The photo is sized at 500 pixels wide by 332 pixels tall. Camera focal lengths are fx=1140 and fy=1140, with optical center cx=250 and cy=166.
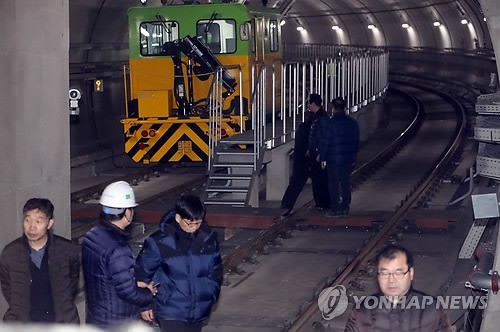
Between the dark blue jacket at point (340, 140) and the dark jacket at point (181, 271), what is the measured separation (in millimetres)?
7679

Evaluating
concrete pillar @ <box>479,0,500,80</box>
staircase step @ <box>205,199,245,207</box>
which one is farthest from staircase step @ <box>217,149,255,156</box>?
concrete pillar @ <box>479,0,500,80</box>

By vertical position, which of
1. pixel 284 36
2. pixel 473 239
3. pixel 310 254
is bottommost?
pixel 310 254

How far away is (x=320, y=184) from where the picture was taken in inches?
634

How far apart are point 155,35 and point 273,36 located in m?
2.89

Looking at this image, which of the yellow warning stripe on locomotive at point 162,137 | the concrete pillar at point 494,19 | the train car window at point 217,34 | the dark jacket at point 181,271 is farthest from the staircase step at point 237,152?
the dark jacket at point 181,271

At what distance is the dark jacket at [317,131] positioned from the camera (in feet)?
49.6

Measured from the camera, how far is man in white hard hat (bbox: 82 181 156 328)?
23.1ft

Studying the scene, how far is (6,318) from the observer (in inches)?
284

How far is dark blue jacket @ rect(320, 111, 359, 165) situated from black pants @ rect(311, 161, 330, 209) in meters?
0.75

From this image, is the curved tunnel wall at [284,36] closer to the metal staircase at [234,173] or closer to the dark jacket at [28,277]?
the metal staircase at [234,173]

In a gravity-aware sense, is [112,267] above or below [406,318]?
above

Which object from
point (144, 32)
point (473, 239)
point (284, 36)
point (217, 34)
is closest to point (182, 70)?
A: point (217, 34)

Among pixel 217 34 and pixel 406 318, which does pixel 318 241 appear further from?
pixel 406 318

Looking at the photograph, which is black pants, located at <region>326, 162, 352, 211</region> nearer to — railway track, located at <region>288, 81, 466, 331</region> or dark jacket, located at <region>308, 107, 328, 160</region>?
dark jacket, located at <region>308, 107, 328, 160</region>
